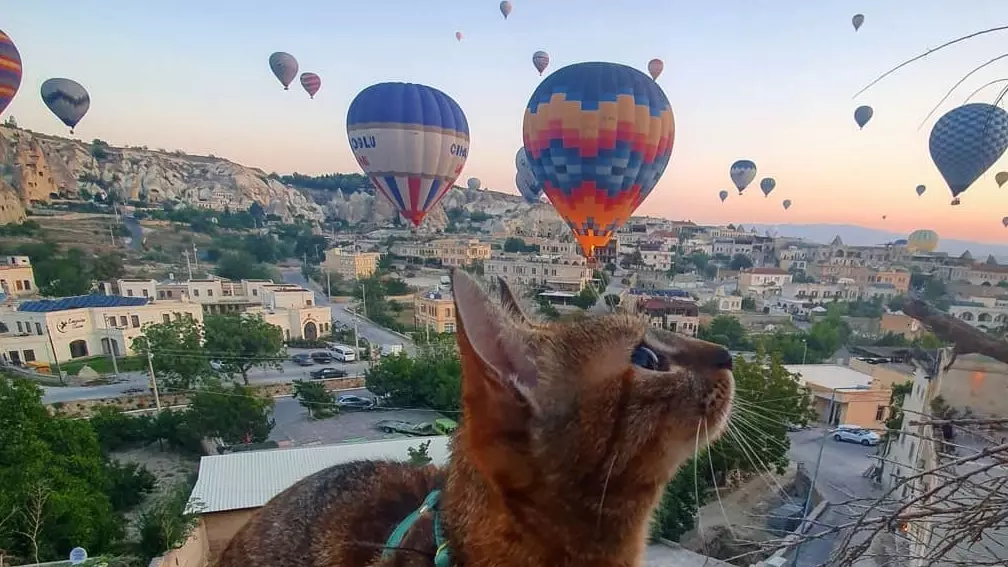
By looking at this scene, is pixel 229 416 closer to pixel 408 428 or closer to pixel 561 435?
pixel 408 428

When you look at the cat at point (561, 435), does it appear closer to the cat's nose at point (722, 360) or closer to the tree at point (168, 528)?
the cat's nose at point (722, 360)

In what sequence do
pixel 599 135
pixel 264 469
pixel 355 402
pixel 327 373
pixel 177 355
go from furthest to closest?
pixel 327 373 < pixel 355 402 < pixel 177 355 < pixel 599 135 < pixel 264 469

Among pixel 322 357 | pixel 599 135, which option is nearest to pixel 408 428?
pixel 599 135

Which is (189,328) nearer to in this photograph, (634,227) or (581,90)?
(581,90)

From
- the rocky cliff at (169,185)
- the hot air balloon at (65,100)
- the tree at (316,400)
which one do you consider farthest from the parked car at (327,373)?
the rocky cliff at (169,185)

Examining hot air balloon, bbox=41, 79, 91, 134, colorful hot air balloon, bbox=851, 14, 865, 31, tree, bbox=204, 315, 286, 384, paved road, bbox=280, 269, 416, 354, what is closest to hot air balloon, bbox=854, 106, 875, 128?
colorful hot air balloon, bbox=851, 14, 865, 31

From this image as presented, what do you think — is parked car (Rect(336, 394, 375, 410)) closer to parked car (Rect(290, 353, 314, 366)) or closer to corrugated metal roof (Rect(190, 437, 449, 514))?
parked car (Rect(290, 353, 314, 366))
